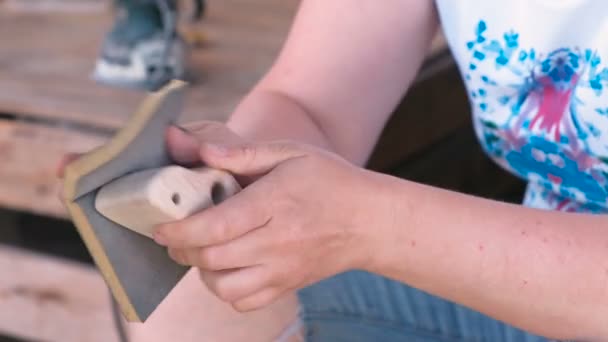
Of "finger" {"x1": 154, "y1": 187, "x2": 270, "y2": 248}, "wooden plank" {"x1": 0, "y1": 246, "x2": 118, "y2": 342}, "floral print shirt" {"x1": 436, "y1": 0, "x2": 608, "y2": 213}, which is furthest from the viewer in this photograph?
"wooden plank" {"x1": 0, "y1": 246, "x2": 118, "y2": 342}

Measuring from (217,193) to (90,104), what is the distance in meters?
0.63

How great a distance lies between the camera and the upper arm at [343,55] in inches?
27.5

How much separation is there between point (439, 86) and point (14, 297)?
0.69 metres

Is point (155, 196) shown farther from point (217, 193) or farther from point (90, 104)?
point (90, 104)

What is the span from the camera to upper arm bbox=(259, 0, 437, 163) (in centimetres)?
70

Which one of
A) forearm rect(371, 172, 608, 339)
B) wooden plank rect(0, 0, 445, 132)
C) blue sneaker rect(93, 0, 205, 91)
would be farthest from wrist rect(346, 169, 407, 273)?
blue sneaker rect(93, 0, 205, 91)

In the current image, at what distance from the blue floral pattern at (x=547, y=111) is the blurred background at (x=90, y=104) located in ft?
1.39

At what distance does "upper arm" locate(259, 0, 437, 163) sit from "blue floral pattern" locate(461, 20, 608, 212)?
0.07m

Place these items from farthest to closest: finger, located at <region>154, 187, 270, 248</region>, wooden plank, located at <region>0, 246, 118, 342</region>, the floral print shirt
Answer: wooden plank, located at <region>0, 246, 118, 342</region> → the floral print shirt → finger, located at <region>154, 187, 270, 248</region>

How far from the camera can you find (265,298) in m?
0.49

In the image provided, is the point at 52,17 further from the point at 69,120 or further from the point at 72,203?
the point at 72,203

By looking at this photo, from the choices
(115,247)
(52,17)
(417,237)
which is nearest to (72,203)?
(115,247)

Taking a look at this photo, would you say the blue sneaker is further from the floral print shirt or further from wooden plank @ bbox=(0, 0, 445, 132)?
the floral print shirt

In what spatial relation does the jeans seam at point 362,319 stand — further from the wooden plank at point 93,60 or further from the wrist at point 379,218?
the wooden plank at point 93,60
